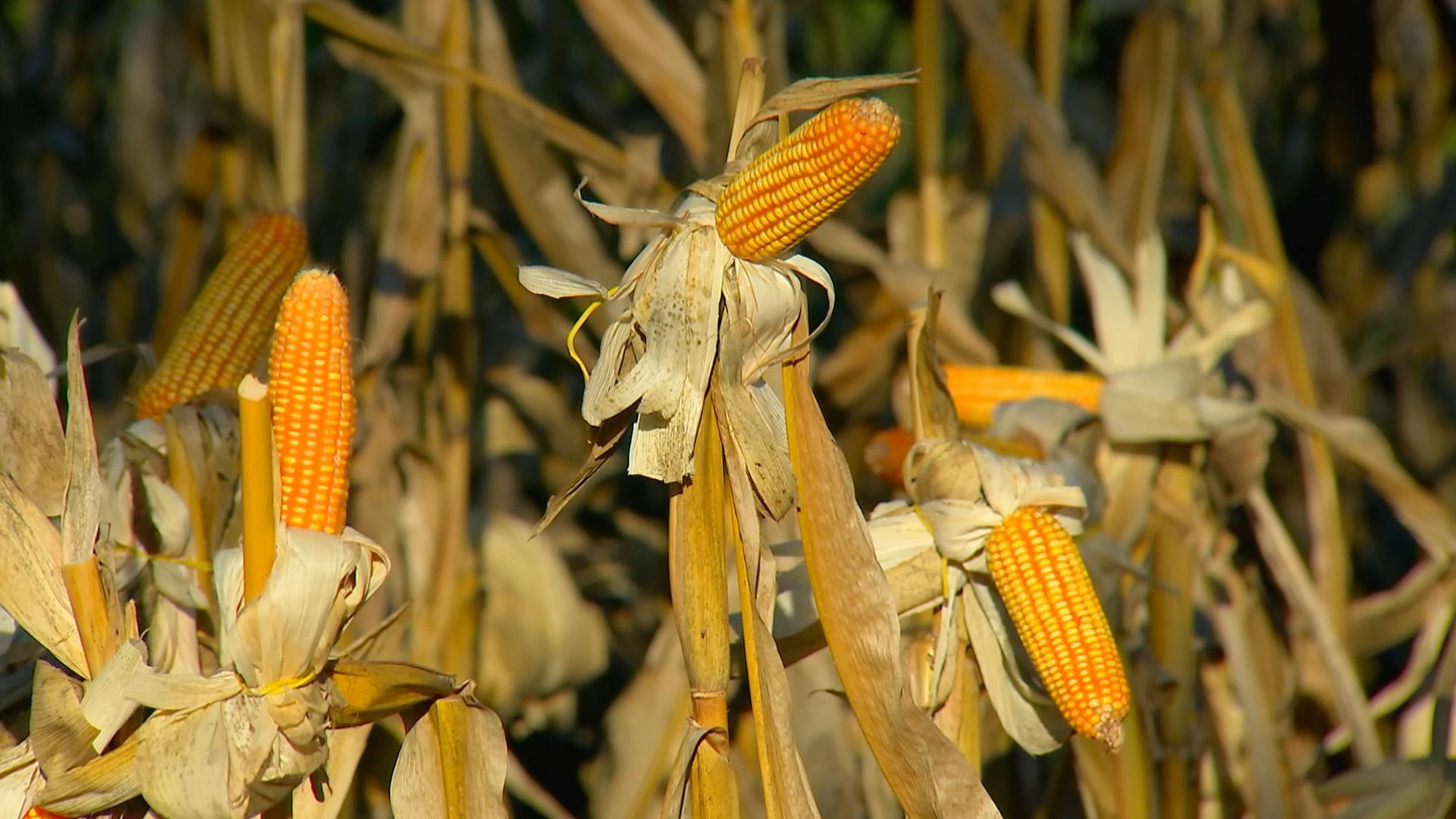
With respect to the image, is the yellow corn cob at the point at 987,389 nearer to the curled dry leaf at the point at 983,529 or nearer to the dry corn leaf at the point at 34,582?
the curled dry leaf at the point at 983,529

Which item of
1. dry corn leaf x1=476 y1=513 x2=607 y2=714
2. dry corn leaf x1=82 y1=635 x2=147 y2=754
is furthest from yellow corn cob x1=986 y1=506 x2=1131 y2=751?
dry corn leaf x1=476 y1=513 x2=607 y2=714

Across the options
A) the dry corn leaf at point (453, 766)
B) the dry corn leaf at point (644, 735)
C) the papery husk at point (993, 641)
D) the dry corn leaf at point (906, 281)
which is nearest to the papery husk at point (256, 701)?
the dry corn leaf at point (453, 766)

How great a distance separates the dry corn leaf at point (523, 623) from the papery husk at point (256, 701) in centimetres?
154

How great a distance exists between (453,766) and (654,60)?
142 cm

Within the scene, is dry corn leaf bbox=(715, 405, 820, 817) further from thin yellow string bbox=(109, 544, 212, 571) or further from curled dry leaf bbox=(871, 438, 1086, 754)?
thin yellow string bbox=(109, 544, 212, 571)

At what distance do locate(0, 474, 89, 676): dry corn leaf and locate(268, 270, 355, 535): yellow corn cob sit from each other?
23 cm

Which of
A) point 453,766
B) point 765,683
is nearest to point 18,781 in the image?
point 453,766

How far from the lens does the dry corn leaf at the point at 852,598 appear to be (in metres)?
1.14

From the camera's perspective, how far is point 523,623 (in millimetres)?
2570

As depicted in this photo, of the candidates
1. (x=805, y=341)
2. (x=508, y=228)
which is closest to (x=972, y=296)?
(x=508, y=228)

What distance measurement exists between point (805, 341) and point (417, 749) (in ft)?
1.52

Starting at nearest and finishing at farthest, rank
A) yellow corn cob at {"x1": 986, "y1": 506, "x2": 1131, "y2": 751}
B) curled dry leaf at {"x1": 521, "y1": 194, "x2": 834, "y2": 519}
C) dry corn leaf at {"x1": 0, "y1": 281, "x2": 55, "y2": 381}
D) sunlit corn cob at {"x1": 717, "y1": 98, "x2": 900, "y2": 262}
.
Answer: sunlit corn cob at {"x1": 717, "y1": 98, "x2": 900, "y2": 262}, curled dry leaf at {"x1": 521, "y1": 194, "x2": 834, "y2": 519}, yellow corn cob at {"x1": 986, "y1": 506, "x2": 1131, "y2": 751}, dry corn leaf at {"x1": 0, "y1": 281, "x2": 55, "y2": 381}

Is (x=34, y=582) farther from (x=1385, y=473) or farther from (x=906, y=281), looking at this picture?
(x=1385, y=473)

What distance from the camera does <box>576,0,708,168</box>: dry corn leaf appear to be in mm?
2234
